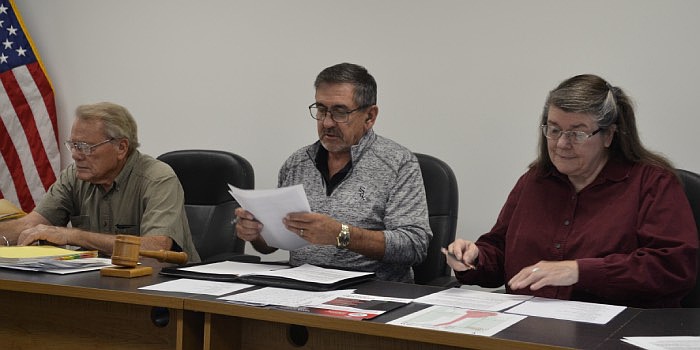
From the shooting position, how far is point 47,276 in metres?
2.21

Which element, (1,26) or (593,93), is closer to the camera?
(593,93)

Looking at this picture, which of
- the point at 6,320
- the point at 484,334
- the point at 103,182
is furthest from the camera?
the point at 103,182

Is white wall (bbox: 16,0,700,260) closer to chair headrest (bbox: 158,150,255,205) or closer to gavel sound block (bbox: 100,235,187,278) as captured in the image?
chair headrest (bbox: 158,150,255,205)

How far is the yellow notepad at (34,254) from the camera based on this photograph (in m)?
2.35

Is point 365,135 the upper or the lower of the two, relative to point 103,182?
upper

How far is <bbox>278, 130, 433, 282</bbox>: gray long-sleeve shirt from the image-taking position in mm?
2760

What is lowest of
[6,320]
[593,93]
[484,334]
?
[6,320]

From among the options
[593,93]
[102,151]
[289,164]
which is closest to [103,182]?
[102,151]

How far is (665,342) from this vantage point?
5.29 feet

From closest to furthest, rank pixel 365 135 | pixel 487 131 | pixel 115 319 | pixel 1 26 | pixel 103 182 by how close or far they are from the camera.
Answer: pixel 115 319
pixel 365 135
pixel 103 182
pixel 487 131
pixel 1 26

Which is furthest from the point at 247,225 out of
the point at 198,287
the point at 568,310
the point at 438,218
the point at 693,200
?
the point at 693,200

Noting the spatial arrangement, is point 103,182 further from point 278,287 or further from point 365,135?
point 278,287

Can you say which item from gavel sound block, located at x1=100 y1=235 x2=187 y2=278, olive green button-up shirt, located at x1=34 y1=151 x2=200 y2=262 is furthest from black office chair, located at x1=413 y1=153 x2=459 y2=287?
gavel sound block, located at x1=100 y1=235 x2=187 y2=278

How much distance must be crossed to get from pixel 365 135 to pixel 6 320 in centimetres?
134
